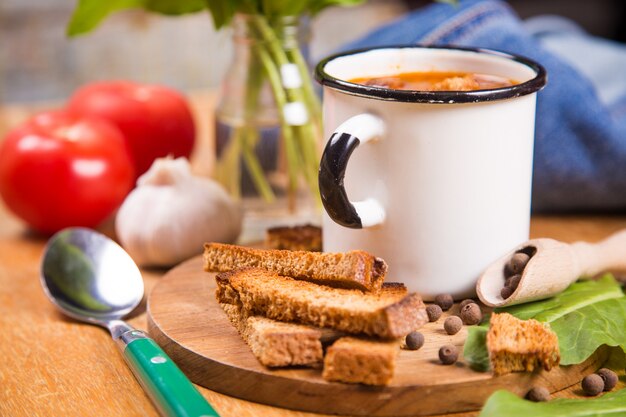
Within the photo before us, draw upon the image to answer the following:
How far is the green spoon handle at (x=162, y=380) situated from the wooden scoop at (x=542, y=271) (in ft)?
1.25

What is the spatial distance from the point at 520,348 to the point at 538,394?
0.05 metres

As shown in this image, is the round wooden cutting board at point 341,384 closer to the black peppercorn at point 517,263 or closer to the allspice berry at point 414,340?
the allspice berry at point 414,340

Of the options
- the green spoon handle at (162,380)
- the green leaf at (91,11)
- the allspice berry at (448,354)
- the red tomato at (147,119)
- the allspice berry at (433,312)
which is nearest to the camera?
the green spoon handle at (162,380)

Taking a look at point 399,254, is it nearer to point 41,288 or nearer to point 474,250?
point 474,250

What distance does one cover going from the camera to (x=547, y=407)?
863mm

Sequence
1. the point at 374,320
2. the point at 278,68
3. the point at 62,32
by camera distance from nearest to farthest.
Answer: the point at 374,320, the point at 278,68, the point at 62,32

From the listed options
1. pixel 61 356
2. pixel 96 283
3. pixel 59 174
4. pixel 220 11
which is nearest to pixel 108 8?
pixel 220 11

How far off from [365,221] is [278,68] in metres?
0.48

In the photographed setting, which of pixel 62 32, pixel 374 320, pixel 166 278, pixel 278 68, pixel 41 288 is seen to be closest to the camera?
pixel 374 320

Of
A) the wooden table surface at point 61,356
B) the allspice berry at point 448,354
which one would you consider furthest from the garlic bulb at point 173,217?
the allspice berry at point 448,354

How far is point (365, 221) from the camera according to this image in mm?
1052

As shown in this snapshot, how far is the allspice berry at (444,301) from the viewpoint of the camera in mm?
1081

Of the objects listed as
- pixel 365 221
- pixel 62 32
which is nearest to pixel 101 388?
pixel 365 221

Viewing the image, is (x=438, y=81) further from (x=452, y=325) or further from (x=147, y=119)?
(x=147, y=119)
